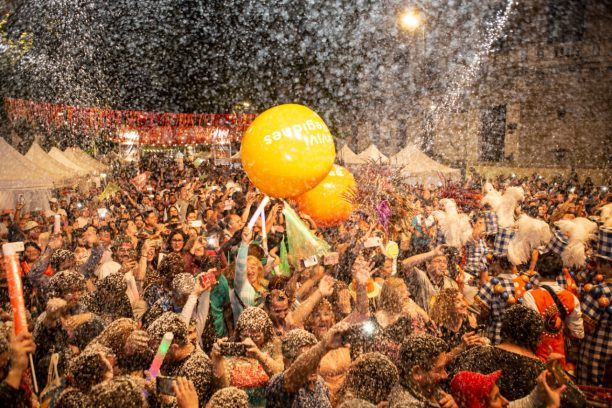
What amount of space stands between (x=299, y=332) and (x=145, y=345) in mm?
708

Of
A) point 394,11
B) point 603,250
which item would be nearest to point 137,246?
point 603,250

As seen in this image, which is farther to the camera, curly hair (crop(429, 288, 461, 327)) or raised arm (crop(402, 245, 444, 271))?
raised arm (crop(402, 245, 444, 271))

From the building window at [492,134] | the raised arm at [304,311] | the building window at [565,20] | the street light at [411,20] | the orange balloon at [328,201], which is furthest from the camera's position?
the street light at [411,20]

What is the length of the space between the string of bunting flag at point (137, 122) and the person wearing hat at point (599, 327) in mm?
15186

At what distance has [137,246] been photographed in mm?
5312

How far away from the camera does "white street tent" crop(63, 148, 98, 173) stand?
14.0m

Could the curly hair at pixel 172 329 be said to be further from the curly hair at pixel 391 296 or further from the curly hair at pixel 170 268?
the curly hair at pixel 391 296

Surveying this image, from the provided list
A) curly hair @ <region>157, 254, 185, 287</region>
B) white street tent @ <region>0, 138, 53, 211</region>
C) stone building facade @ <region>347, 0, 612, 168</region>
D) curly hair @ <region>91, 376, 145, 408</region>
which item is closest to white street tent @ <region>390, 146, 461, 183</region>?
white street tent @ <region>0, 138, 53, 211</region>

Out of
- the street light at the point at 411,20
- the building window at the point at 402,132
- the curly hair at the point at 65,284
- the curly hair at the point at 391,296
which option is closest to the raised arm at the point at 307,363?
the curly hair at the point at 391,296

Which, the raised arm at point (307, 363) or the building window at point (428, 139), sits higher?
the building window at point (428, 139)

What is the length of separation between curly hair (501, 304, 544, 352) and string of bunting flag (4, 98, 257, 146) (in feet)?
50.0

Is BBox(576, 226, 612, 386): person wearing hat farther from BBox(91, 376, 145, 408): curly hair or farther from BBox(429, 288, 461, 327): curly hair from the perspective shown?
BBox(91, 376, 145, 408): curly hair

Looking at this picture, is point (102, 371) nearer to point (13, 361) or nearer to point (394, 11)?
point (13, 361)

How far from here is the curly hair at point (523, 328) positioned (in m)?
2.49
